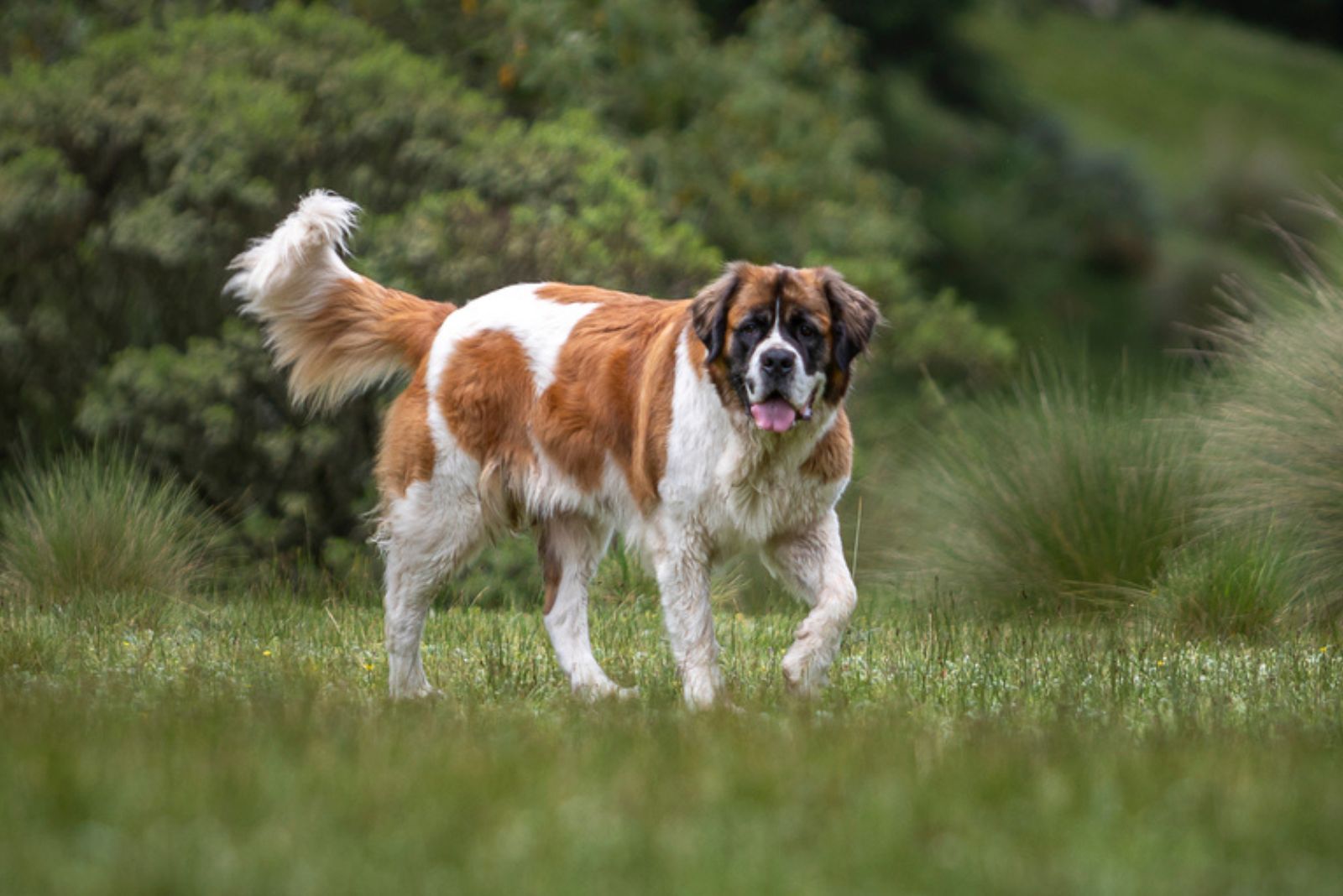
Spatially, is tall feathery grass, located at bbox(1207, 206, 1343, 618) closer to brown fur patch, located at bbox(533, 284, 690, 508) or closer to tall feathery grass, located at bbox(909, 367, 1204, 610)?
tall feathery grass, located at bbox(909, 367, 1204, 610)

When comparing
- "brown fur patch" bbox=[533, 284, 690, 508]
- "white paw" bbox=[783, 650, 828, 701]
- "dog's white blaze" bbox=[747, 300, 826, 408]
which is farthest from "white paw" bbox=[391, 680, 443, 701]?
"dog's white blaze" bbox=[747, 300, 826, 408]

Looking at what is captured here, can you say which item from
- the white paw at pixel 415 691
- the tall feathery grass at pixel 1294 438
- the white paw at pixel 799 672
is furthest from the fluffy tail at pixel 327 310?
the tall feathery grass at pixel 1294 438

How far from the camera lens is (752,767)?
4.20 meters

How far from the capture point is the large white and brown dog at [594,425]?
20.4ft

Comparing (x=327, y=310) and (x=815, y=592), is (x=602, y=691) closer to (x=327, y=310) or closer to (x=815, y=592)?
(x=815, y=592)

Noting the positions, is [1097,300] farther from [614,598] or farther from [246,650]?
[246,650]

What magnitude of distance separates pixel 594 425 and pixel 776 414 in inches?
38.6

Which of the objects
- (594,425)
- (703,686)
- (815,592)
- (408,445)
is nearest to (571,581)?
(594,425)

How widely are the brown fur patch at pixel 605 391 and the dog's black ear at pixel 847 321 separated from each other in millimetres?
574

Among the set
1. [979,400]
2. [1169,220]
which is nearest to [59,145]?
[979,400]

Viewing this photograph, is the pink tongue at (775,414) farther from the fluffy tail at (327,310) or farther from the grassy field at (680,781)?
the fluffy tail at (327,310)

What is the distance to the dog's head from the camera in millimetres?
6082

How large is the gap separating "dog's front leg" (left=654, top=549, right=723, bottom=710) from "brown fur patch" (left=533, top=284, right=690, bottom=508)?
29cm

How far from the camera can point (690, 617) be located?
6352mm
